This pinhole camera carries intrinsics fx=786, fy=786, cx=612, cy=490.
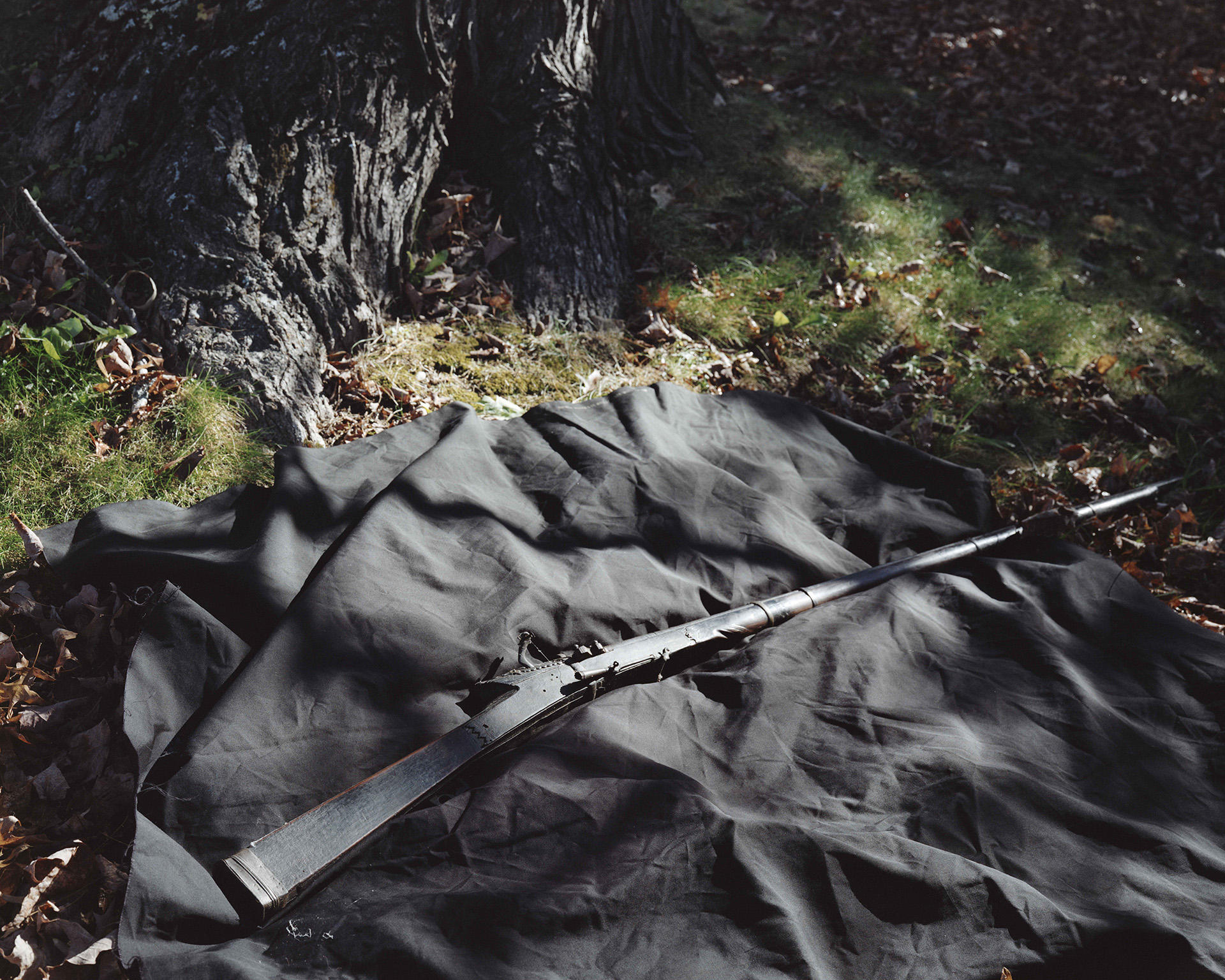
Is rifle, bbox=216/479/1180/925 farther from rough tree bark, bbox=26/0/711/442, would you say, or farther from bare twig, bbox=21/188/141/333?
bare twig, bbox=21/188/141/333

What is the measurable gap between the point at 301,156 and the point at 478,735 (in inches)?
115

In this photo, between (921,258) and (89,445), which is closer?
(89,445)

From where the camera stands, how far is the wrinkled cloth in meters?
1.78

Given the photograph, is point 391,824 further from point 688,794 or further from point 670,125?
point 670,125

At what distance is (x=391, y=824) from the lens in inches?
75.2

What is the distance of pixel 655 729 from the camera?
7.39 ft

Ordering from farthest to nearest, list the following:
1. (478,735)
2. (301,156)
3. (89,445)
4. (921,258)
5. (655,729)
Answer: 1. (921,258)
2. (301,156)
3. (89,445)
4. (655,729)
5. (478,735)

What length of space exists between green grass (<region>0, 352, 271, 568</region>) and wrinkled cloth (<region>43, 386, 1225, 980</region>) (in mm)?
323

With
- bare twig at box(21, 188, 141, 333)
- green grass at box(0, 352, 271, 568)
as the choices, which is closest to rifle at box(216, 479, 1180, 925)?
green grass at box(0, 352, 271, 568)

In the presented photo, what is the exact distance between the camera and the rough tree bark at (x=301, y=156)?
11.2 feet

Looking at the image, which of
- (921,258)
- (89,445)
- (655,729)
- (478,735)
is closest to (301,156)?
(89,445)

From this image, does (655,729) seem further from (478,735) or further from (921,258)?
(921,258)

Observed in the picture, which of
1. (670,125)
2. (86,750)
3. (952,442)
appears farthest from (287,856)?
(670,125)

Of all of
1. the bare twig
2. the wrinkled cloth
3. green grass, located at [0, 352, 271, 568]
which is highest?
the bare twig
